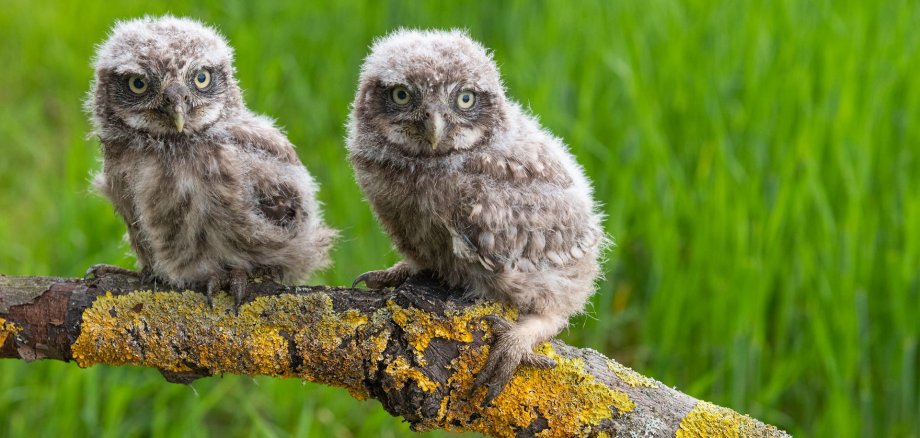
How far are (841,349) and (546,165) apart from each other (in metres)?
1.95

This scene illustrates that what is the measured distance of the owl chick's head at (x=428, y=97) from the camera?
2.53 metres

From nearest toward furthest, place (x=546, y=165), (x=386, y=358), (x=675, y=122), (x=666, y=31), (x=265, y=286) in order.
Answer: (x=386, y=358) → (x=265, y=286) → (x=546, y=165) → (x=675, y=122) → (x=666, y=31)

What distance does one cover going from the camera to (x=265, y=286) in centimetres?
250

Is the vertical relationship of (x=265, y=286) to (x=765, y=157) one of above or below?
below

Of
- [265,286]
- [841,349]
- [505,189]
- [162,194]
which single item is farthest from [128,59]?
[841,349]

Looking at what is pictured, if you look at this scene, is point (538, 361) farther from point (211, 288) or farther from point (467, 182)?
point (211, 288)

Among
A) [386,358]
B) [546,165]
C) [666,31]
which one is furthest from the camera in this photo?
[666,31]

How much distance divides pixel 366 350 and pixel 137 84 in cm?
111

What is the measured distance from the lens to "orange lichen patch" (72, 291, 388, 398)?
2.34 meters

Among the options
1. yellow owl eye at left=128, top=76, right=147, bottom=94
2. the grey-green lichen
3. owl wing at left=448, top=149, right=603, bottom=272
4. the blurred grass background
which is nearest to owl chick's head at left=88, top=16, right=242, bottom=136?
yellow owl eye at left=128, top=76, right=147, bottom=94

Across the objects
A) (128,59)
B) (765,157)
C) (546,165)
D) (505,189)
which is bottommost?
(128,59)

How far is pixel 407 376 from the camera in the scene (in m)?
2.29

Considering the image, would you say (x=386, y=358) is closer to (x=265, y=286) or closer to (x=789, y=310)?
(x=265, y=286)

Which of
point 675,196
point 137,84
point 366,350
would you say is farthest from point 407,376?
point 675,196
